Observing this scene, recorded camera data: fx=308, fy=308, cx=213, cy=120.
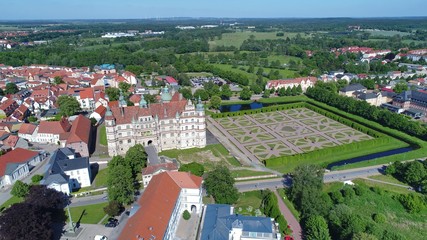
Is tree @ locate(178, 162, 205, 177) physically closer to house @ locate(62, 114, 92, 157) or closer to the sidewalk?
the sidewalk

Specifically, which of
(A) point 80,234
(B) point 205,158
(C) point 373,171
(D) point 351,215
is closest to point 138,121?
(B) point 205,158

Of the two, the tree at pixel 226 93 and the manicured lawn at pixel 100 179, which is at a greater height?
the tree at pixel 226 93

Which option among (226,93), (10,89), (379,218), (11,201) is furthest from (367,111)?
(10,89)

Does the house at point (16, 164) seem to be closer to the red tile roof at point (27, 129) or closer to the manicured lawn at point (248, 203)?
the red tile roof at point (27, 129)

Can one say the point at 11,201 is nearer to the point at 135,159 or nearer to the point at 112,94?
the point at 135,159

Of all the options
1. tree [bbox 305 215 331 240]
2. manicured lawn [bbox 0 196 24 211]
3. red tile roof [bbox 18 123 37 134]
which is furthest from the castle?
tree [bbox 305 215 331 240]

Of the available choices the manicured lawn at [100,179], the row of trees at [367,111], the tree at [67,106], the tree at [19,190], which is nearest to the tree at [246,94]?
the row of trees at [367,111]

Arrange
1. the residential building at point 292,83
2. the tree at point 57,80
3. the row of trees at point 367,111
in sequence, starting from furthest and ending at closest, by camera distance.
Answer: the tree at point 57,80 < the residential building at point 292,83 < the row of trees at point 367,111
